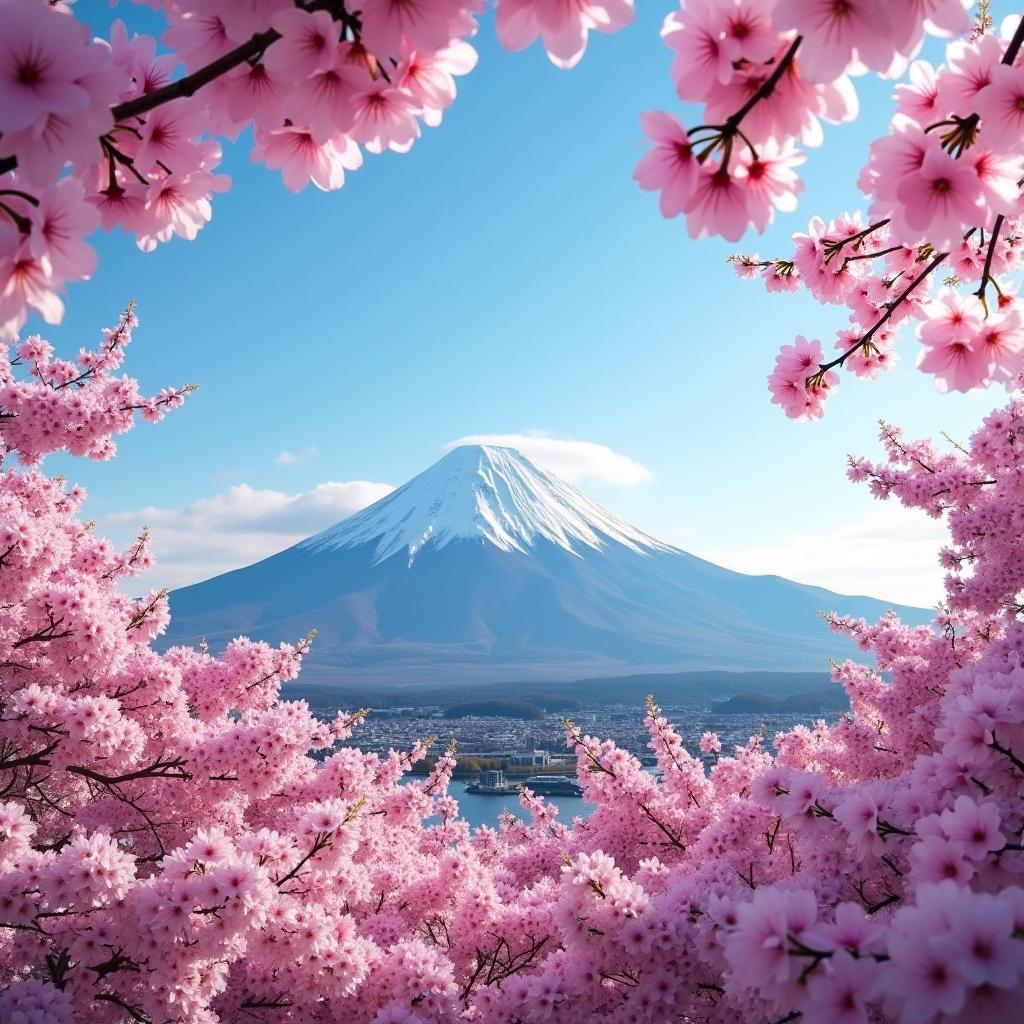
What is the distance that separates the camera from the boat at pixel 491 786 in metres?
A: 16.4

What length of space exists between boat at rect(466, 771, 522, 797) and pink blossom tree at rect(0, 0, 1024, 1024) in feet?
23.0

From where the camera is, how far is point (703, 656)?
8500cm

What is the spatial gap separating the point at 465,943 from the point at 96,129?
5.67 metres

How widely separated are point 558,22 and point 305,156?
0.69 m

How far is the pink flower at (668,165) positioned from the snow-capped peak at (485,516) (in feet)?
362

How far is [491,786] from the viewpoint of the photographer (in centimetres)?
1677

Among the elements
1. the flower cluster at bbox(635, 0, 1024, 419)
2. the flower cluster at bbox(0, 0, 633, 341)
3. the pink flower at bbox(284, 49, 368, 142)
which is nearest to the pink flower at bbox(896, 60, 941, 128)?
the flower cluster at bbox(635, 0, 1024, 419)

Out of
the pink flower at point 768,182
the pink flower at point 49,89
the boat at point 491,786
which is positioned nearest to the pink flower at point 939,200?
the pink flower at point 768,182

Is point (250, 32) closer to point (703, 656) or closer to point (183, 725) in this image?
point (183, 725)

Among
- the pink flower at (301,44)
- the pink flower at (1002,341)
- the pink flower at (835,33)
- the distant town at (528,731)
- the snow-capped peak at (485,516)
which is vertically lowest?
the distant town at (528,731)

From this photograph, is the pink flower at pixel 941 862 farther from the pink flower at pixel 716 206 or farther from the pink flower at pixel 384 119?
the pink flower at pixel 384 119

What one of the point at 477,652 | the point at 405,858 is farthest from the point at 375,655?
the point at 405,858

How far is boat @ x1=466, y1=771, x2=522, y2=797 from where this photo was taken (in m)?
16.4

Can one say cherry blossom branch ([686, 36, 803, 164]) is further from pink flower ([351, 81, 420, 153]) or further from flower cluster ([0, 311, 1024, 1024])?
flower cluster ([0, 311, 1024, 1024])
